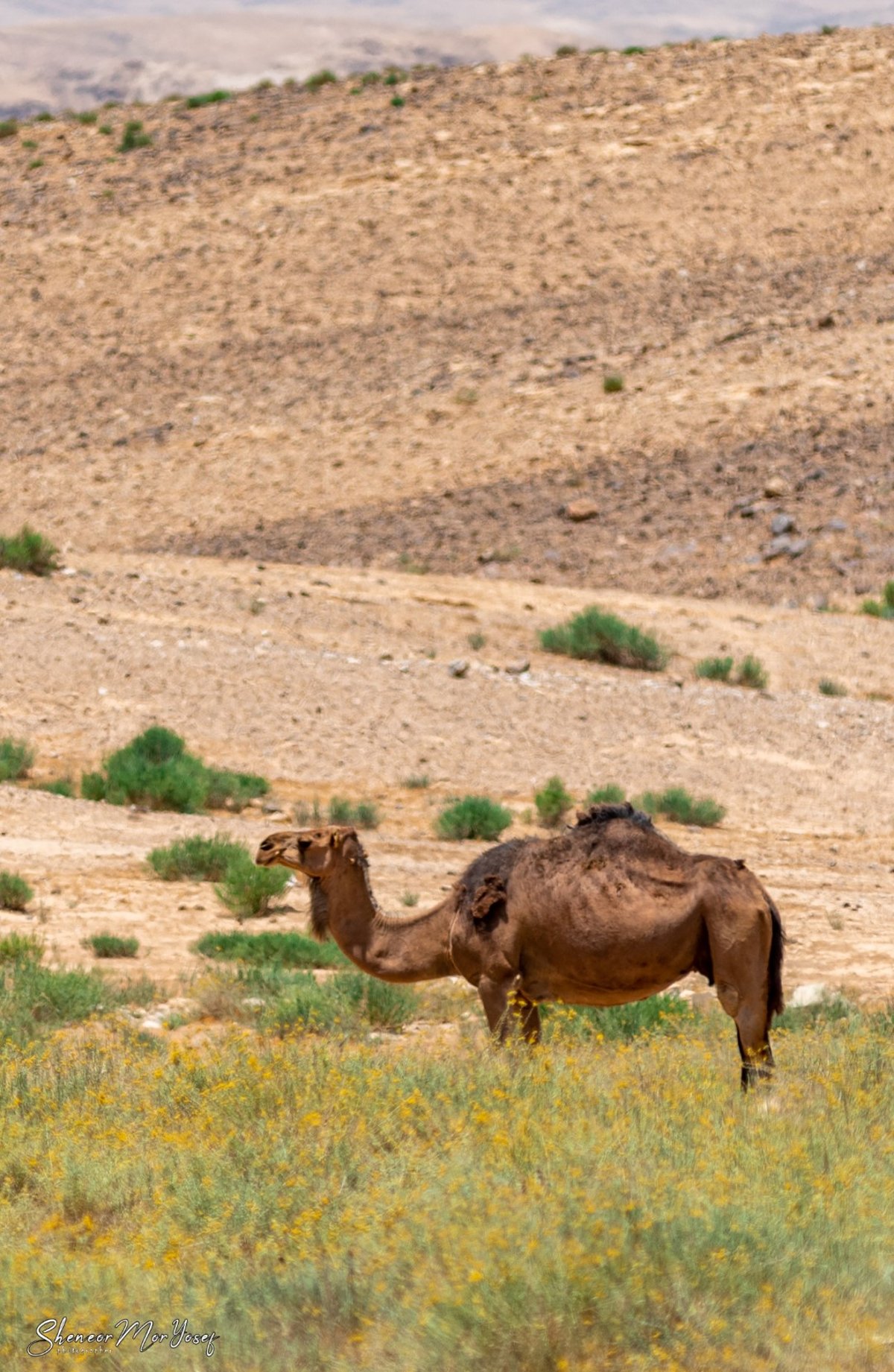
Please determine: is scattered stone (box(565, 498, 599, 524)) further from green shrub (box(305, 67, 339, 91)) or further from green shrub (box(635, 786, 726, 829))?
green shrub (box(305, 67, 339, 91))

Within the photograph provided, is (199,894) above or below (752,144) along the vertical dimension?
below

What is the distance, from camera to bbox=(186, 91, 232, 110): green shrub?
48.7 m

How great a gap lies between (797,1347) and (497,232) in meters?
37.6

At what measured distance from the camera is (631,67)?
4544cm

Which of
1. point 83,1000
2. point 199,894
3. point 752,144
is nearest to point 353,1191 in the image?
point 83,1000

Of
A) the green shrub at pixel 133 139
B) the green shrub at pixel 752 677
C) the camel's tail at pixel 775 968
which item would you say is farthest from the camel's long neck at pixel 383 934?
the green shrub at pixel 133 139

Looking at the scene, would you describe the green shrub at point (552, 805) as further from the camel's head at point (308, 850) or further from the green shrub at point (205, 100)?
the green shrub at point (205, 100)

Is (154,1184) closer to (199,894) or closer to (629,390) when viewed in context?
(199,894)

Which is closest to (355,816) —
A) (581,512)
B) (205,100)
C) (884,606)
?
(884,606)

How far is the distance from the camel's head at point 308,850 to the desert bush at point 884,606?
66.6ft

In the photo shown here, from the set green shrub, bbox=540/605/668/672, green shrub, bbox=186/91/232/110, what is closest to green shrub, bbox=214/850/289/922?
green shrub, bbox=540/605/668/672

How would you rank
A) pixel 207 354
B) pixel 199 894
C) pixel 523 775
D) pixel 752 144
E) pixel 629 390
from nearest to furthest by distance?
pixel 199 894 < pixel 523 775 < pixel 629 390 < pixel 207 354 < pixel 752 144

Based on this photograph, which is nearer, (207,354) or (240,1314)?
(240,1314)

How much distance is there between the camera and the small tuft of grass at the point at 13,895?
13531 mm
